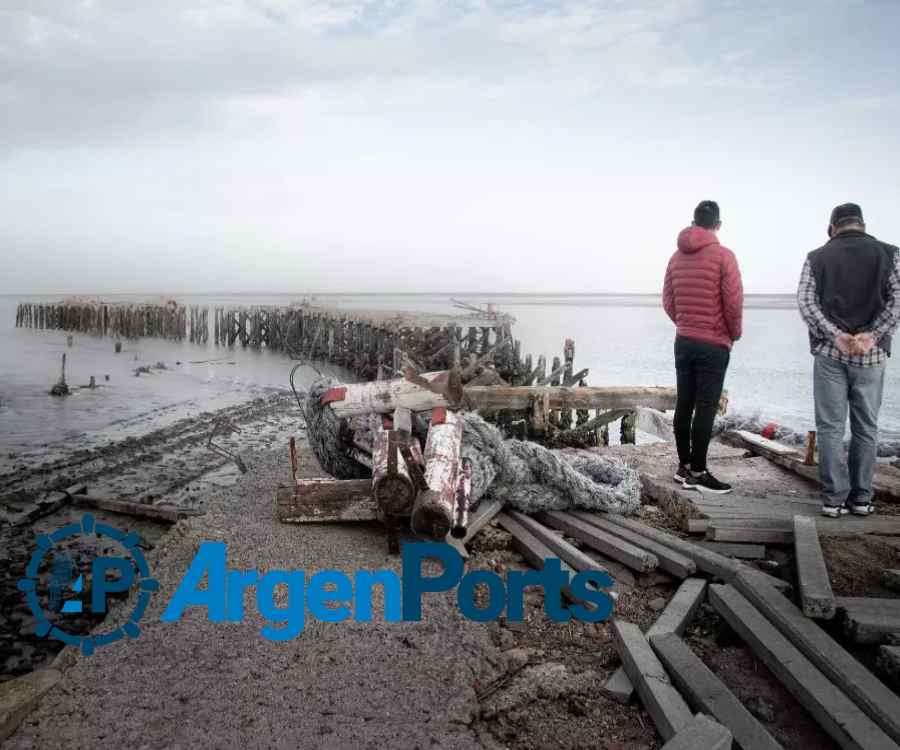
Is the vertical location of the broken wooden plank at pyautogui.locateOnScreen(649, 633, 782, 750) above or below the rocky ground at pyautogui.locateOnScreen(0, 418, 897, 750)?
above

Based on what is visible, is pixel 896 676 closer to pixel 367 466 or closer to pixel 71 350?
pixel 367 466

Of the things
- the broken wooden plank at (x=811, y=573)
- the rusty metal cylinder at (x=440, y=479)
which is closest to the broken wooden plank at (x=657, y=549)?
the broken wooden plank at (x=811, y=573)

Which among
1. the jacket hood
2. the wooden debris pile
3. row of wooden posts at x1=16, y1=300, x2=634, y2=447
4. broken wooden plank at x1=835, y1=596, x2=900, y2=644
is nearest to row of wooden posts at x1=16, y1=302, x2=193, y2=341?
row of wooden posts at x1=16, y1=300, x2=634, y2=447

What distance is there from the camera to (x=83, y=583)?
4.78 m

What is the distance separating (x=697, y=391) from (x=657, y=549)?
1658 mm

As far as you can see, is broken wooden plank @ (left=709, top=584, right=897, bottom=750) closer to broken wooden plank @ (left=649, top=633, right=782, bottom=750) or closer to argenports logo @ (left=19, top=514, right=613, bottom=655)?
broken wooden plank @ (left=649, top=633, right=782, bottom=750)

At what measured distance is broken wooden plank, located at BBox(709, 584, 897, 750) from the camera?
230cm

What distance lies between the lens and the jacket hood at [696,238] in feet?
16.1

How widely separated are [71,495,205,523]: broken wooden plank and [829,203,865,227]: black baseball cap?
5.41 meters

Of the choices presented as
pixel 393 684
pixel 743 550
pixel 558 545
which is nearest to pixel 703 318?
pixel 743 550

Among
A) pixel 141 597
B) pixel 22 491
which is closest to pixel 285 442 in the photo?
pixel 22 491

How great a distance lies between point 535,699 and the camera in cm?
279

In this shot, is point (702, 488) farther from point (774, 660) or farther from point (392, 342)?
point (392, 342)

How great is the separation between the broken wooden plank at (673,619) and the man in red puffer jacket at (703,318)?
1622mm
